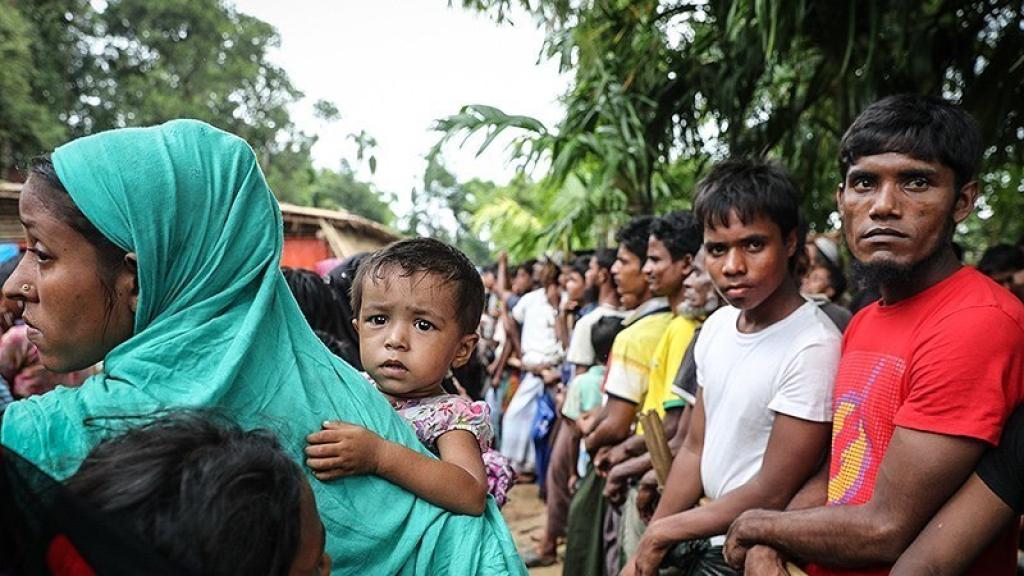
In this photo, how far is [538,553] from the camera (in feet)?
18.5

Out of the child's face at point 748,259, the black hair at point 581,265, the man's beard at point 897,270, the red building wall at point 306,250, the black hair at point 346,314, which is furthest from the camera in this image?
the red building wall at point 306,250

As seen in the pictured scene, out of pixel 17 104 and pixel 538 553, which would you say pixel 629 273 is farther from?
pixel 17 104

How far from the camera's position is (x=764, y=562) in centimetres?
197

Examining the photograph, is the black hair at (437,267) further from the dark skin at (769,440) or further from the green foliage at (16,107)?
the green foliage at (16,107)

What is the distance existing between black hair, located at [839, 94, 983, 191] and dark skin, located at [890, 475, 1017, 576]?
719 millimetres

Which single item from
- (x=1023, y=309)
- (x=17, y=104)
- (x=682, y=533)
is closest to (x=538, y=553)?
(x=682, y=533)

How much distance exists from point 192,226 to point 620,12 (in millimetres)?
5182

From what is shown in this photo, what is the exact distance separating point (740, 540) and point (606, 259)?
136 inches

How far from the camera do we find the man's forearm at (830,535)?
1.73 m

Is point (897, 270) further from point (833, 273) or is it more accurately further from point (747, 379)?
point (833, 273)

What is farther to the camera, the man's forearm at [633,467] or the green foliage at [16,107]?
the green foliage at [16,107]

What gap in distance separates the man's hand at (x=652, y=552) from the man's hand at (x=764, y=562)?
460mm

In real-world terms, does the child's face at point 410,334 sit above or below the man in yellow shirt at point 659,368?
above

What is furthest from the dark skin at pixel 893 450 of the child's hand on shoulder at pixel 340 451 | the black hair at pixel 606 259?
the black hair at pixel 606 259
